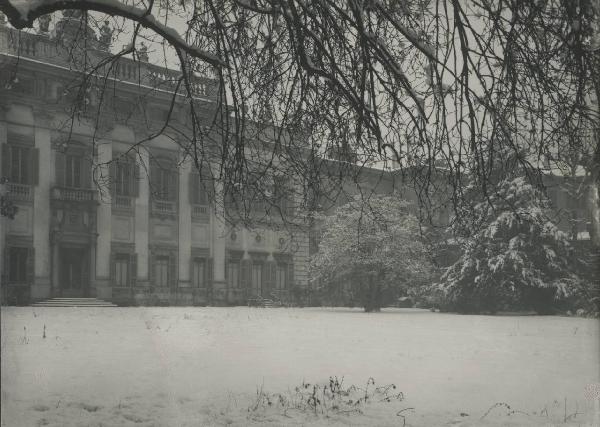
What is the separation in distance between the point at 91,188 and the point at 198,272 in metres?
1.93

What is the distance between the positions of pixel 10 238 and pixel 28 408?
142cm

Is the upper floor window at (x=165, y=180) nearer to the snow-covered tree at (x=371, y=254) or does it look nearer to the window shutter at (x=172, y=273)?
the window shutter at (x=172, y=273)

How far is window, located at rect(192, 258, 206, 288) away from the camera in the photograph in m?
7.31

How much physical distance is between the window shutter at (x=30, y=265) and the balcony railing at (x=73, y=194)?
64cm

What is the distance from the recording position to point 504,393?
19.1 ft

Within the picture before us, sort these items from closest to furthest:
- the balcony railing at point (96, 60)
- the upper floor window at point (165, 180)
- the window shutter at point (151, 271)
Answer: the balcony railing at point (96, 60)
the upper floor window at point (165, 180)
the window shutter at point (151, 271)

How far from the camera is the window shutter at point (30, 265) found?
5.34m

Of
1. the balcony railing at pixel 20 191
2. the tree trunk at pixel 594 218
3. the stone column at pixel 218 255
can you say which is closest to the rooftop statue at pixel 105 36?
the balcony railing at pixel 20 191

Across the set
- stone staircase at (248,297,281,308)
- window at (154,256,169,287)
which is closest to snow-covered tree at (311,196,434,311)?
stone staircase at (248,297,281,308)

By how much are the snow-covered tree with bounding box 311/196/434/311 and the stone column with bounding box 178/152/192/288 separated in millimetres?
1685

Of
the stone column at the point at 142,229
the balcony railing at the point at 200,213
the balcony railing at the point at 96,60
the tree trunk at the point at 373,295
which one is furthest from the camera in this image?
the tree trunk at the point at 373,295

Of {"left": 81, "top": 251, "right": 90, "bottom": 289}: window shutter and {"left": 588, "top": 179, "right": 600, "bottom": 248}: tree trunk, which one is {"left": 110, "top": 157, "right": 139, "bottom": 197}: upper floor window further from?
{"left": 588, "top": 179, "right": 600, "bottom": 248}: tree trunk

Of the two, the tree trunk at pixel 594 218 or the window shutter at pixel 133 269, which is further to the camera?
the tree trunk at pixel 594 218

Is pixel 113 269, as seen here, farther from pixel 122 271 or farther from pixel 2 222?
pixel 2 222
